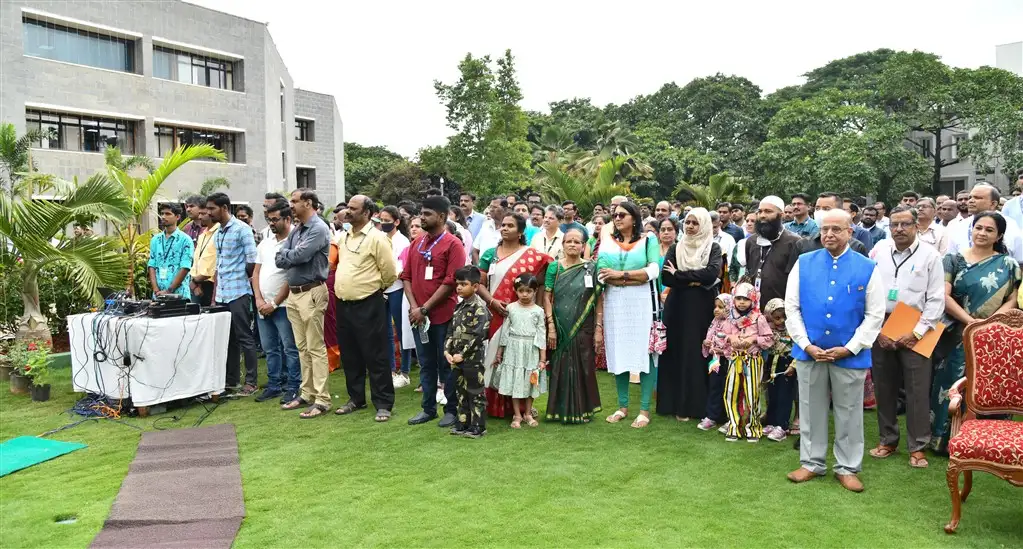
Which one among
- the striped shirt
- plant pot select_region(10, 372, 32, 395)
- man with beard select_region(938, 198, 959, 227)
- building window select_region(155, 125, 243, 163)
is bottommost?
plant pot select_region(10, 372, 32, 395)

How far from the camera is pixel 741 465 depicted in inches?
201

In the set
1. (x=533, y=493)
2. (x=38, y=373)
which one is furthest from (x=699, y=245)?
(x=38, y=373)

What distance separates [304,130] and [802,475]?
33.1 metres

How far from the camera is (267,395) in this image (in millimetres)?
7395

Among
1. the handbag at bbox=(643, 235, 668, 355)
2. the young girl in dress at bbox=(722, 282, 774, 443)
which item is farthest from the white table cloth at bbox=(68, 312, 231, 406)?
the young girl in dress at bbox=(722, 282, 774, 443)

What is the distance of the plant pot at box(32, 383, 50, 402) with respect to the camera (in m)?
7.40

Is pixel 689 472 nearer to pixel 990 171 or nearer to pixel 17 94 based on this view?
pixel 17 94

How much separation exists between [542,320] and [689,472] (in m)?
1.69

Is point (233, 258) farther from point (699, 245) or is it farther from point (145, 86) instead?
point (145, 86)

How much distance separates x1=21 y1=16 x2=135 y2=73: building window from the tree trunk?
16.7m

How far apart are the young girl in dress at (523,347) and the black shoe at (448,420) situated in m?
0.45

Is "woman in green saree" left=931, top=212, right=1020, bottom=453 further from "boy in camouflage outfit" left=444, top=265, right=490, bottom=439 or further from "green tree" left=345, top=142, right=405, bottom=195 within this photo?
"green tree" left=345, top=142, right=405, bottom=195

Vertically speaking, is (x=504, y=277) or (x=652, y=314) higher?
(x=504, y=277)

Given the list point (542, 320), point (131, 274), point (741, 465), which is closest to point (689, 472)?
point (741, 465)
